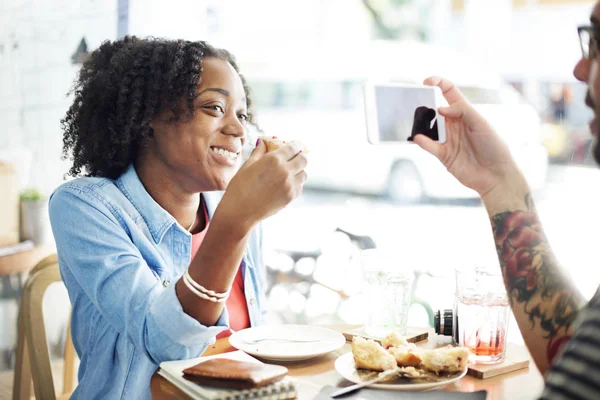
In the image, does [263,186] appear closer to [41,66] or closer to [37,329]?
[37,329]

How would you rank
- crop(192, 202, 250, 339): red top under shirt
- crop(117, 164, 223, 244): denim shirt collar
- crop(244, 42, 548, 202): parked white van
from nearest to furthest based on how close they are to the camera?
crop(117, 164, 223, 244): denim shirt collar → crop(192, 202, 250, 339): red top under shirt → crop(244, 42, 548, 202): parked white van

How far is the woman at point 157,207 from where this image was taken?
118cm

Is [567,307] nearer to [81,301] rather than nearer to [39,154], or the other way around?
[81,301]

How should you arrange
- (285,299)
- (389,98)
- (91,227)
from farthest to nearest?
(285,299) < (91,227) < (389,98)

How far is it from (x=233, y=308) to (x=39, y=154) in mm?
1072

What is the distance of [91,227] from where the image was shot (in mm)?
1354

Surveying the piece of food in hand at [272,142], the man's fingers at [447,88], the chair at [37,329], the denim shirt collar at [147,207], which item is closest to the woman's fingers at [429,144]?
the man's fingers at [447,88]

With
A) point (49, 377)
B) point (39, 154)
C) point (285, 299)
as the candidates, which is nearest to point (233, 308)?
point (49, 377)

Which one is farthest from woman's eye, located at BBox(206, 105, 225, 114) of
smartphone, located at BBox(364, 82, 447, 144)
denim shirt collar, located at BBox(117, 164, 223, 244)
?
smartphone, located at BBox(364, 82, 447, 144)

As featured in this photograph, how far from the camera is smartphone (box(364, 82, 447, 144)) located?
48.8 inches

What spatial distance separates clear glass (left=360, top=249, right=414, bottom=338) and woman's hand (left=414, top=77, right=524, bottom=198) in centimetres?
24

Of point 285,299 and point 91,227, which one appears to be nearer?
point 91,227

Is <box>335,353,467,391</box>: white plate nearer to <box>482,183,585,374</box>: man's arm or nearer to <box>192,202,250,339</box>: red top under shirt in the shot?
<box>482,183,585,374</box>: man's arm

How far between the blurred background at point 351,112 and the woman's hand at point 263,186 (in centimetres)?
75
